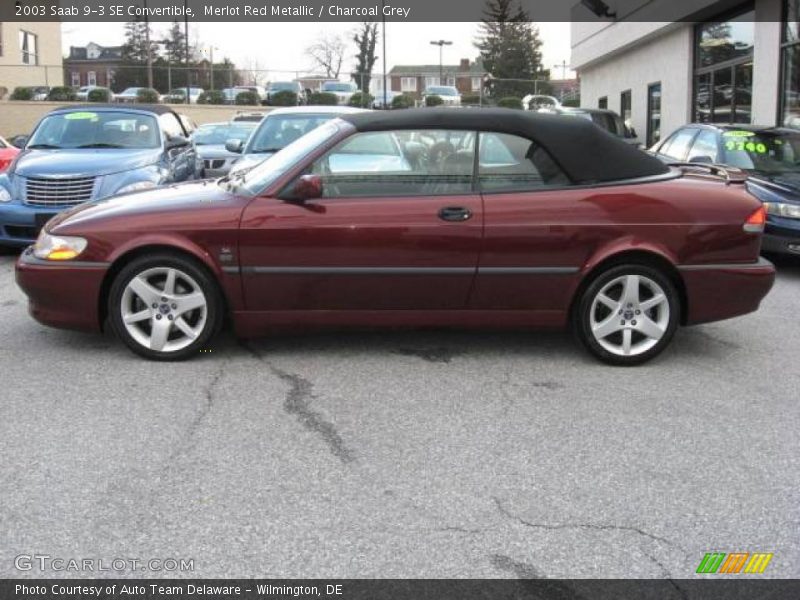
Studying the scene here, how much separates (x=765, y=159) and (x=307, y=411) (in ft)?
22.8

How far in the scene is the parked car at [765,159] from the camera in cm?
803

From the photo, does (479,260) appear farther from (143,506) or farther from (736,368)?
(143,506)

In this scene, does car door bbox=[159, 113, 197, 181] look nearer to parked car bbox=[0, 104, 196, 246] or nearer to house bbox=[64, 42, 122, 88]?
parked car bbox=[0, 104, 196, 246]

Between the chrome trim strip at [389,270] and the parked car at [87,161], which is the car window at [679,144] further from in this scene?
the parked car at [87,161]

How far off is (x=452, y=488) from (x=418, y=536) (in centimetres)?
43

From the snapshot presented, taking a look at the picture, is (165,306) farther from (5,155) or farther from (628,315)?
(5,155)

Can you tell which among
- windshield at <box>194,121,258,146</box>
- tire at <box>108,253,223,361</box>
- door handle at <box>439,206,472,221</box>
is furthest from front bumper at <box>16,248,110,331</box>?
windshield at <box>194,121,258,146</box>

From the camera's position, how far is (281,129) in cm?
1068

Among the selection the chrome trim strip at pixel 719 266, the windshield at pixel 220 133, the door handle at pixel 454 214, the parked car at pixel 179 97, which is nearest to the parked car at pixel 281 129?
the windshield at pixel 220 133

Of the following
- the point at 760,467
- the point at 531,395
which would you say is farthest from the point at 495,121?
the point at 760,467

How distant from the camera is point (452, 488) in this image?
347 centimetres

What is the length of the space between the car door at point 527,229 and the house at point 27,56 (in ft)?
126

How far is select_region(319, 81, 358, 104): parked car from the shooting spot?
43981 millimetres

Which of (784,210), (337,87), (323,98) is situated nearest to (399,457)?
(784,210)
